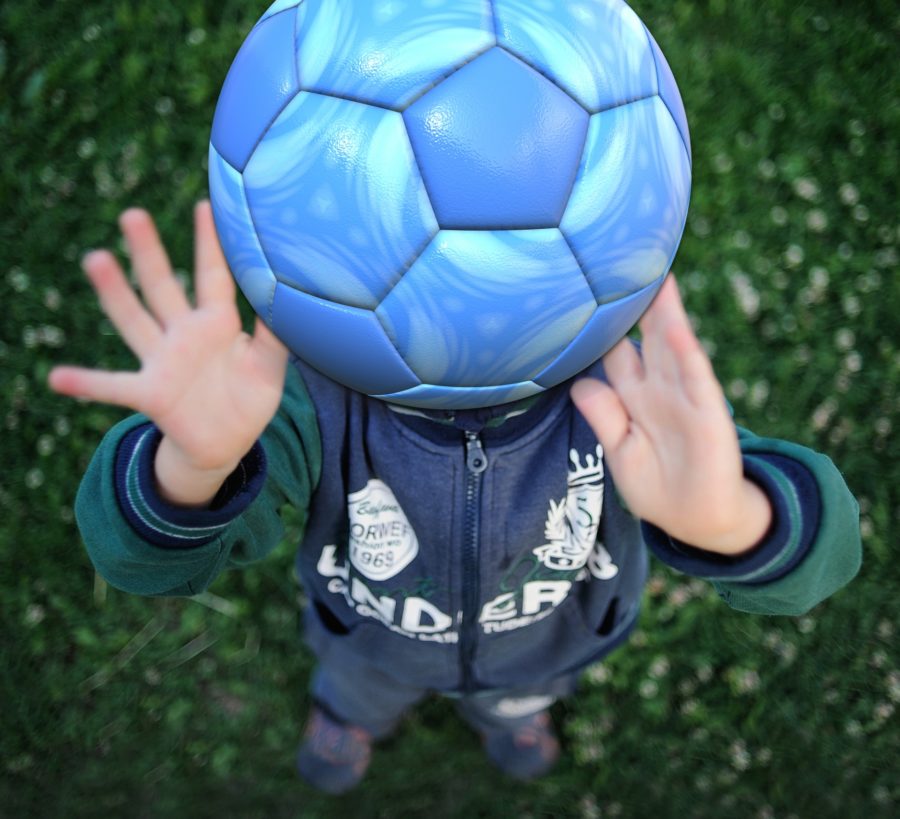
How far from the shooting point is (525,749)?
119 inches

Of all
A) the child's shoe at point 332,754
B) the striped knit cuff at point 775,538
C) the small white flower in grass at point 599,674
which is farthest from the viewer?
the small white flower in grass at point 599,674

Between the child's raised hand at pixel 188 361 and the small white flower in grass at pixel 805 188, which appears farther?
the small white flower in grass at pixel 805 188

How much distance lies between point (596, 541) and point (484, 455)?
16.3 inches

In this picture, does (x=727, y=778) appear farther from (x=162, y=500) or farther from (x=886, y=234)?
(x=162, y=500)

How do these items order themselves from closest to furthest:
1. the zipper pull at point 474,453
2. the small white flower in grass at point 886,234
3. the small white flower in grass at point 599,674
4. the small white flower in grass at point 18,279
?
the zipper pull at point 474,453
the small white flower in grass at point 599,674
the small white flower in grass at point 18,279
the small white flower in grass at point 886,234


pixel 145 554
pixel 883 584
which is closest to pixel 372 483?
pixel 145 554

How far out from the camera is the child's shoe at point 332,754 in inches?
116

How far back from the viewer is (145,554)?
4.87 ft

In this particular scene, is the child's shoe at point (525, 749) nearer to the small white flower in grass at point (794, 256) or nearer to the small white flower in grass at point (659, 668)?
the small white flower in grass at point (659, 668)

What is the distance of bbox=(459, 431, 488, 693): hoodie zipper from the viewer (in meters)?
1.64

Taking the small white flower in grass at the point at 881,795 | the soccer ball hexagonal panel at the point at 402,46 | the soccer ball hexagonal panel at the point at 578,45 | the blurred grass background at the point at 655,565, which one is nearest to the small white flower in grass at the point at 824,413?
the blurred grass background at the point at 655,565

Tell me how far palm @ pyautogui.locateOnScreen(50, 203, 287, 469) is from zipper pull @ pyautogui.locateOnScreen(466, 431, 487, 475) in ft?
1.29

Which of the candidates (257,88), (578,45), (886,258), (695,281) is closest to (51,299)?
(257,88)

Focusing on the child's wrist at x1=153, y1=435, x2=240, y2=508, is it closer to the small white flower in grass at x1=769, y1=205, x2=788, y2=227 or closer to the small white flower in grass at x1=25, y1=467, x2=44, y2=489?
the small white flower in grass at x1=25, y1=467, x2=44, y2=489
